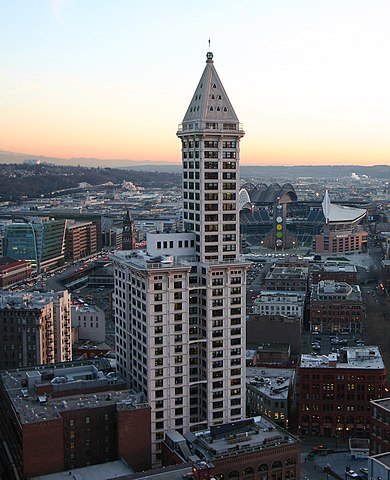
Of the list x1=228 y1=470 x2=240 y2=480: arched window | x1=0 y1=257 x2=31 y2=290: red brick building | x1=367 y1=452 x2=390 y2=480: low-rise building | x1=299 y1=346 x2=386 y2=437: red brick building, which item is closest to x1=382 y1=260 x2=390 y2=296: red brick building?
x1=299 y1=346 x2=386 y2=437: red brick building

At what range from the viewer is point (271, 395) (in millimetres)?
55656

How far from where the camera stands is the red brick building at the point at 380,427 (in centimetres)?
4288

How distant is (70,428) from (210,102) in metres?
21.8

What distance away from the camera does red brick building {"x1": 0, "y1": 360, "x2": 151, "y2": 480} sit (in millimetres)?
36438

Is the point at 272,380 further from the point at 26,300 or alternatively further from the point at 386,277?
the point at 386,277

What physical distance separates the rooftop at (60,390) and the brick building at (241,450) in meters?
3.73

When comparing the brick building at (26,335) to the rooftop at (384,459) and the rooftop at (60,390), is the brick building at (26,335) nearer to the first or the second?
the rooftop at (60,390)

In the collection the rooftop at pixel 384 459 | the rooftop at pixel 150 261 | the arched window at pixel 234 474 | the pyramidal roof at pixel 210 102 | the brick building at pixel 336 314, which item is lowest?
the brick building at pixel 336 314

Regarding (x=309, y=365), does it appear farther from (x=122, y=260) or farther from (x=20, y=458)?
(x=20, y=458)

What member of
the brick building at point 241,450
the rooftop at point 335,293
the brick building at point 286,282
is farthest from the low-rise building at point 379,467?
the brick building at point 286,282

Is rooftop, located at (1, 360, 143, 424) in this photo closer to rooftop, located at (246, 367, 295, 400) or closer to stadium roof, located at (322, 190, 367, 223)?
rooftop, located at (246, 367, 295, 400)

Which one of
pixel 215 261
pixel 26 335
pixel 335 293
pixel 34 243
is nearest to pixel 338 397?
pixel 215 261

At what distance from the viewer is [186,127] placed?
144ft

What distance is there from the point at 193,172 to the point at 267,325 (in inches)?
1471
